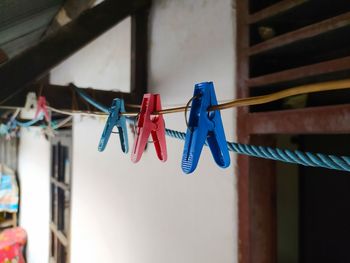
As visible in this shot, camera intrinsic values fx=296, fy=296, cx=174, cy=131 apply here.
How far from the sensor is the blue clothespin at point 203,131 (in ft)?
1.32

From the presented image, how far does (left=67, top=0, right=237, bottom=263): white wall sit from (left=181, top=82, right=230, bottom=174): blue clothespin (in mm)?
A: 475

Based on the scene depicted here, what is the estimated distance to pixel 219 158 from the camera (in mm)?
428

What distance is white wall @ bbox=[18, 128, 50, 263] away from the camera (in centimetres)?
310

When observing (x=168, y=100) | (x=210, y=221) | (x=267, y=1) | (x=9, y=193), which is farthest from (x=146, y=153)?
(x=9, y=193)

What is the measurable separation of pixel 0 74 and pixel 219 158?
72 centimetres

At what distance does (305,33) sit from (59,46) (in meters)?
0.75

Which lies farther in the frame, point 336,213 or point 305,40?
point 336,213

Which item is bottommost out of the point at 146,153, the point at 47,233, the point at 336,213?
the point at 47,233

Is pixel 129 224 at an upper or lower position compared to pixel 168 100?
lower

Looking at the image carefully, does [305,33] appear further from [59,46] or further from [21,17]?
[21,17]

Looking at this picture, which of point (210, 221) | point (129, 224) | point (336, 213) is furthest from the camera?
point (129, 224)

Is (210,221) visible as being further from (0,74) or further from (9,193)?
(9,193)

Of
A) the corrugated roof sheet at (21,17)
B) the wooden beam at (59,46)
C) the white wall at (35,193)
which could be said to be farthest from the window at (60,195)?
the wooden beam at (59,46)

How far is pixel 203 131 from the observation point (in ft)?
1.34
